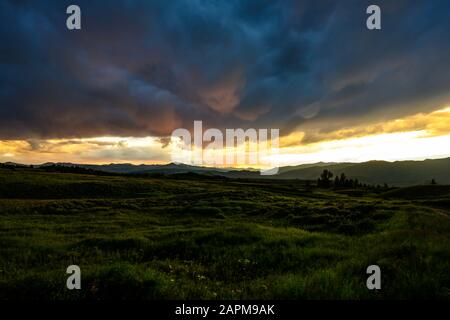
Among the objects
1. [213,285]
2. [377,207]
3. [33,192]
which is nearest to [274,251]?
[213,285]

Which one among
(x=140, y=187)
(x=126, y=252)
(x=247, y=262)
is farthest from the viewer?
(x=140, y=187)

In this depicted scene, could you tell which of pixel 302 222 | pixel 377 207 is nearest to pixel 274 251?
pixel 302 222

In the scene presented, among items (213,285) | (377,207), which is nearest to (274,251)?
(213,285)

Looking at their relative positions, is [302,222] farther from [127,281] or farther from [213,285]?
[127,281]

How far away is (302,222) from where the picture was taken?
96.2 feet

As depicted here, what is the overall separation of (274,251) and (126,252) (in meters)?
7.26

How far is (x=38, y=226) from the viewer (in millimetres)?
28719

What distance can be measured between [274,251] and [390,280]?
621cm

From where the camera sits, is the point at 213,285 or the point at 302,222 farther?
the point at 302,222

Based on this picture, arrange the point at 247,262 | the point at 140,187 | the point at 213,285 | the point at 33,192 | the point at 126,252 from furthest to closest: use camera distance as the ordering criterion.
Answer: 1. the point at 140,187
2. the point at 33,192
3. the point at 126,252
4. the point at 247,262
5. the point at 213,285

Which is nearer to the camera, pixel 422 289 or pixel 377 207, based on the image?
pixel 422 289
